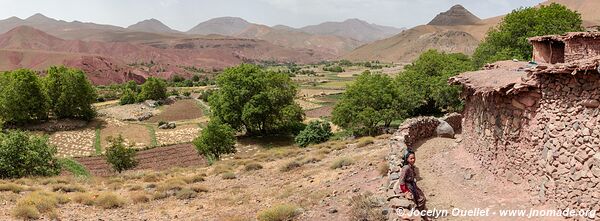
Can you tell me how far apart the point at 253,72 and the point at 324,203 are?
42389 millimetres

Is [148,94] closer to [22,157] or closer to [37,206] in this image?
[22,157]

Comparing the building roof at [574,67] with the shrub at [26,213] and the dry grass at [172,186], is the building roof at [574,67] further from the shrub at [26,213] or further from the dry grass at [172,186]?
the shrub at [26,213]

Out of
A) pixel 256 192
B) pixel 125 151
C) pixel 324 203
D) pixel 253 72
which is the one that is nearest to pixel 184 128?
pixel 253 72

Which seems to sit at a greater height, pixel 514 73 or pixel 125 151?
pixel 514 73

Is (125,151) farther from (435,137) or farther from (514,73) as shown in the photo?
(514,73)

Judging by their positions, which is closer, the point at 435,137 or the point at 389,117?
the point at 435,137

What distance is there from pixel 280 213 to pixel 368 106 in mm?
34258

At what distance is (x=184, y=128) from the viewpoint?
68.7 meters

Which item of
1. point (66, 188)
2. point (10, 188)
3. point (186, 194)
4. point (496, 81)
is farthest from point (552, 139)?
point (10, 188)

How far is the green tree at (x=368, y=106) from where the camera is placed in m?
47.4

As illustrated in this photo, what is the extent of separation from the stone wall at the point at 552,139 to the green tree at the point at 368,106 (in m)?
32.4

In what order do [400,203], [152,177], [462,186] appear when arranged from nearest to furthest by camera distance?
[400,203] → [462,186] → [152,177]

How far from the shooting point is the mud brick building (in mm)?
10344

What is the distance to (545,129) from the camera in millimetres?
11859
